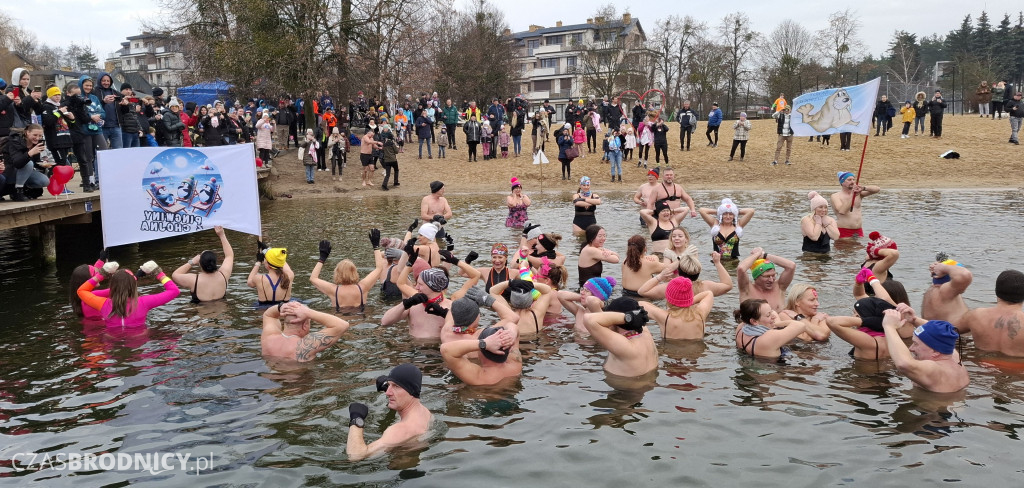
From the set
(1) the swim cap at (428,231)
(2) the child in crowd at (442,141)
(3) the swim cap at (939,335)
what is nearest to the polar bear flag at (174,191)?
(1) the swim cap at (428,231)

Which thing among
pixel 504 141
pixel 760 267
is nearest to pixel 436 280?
pixel 760 267

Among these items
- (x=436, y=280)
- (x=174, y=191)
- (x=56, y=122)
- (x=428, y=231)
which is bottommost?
(x=436, y=280)

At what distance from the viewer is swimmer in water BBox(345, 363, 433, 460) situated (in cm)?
548

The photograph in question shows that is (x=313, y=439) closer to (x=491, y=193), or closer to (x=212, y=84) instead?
(x=491, y=193)

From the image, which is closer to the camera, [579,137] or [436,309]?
[436,309]

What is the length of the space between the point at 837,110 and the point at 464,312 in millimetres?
11183

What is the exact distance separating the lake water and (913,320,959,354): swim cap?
52 cm

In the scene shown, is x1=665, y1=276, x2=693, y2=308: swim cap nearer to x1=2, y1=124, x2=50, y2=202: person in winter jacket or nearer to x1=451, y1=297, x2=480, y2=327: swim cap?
x1=451, y1=297, x2=480, y2=327: swim cap

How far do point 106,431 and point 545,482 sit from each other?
3.93 metres

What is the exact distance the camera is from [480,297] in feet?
22.7

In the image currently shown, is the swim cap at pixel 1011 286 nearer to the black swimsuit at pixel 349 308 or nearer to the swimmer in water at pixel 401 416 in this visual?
the swimmer in water at pixel 401 416

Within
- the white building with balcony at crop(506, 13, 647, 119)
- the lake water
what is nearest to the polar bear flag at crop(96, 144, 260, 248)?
the lake water

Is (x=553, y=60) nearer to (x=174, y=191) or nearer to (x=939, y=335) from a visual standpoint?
(x=174, y=191)

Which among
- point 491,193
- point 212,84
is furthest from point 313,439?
point 212,84
